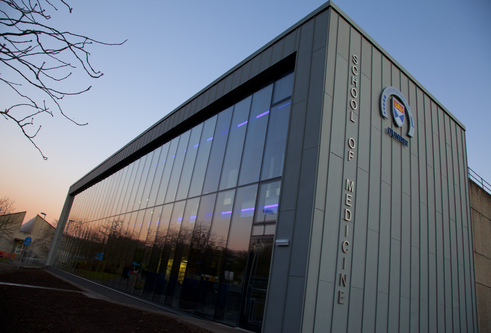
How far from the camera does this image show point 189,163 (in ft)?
47.7

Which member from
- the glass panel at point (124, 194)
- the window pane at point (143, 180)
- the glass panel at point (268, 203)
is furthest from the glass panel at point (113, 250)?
the glass panel at point (268, 203)

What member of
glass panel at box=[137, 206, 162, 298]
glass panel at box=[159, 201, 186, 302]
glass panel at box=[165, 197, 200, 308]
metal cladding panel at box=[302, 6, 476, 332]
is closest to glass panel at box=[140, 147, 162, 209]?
glass panel at box=[137, 206, 162, 298]

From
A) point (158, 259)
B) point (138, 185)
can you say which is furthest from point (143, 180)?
point (158, 259)

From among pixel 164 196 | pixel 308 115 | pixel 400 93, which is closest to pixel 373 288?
pixel 308 115

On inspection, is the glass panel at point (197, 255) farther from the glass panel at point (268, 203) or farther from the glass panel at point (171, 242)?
the glass panel at point (268, 203)

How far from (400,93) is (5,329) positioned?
12.1 m

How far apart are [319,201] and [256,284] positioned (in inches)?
111

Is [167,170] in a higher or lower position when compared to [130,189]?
higher

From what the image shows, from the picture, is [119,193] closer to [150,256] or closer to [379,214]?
[150,256]

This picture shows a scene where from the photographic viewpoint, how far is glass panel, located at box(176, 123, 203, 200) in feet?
46.2

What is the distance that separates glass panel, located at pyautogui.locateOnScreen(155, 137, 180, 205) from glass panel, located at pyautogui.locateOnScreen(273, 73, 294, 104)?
766 centimetres

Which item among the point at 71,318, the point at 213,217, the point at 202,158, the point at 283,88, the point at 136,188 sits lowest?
the point at 71,318

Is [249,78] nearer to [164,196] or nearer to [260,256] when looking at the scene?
[260,256]

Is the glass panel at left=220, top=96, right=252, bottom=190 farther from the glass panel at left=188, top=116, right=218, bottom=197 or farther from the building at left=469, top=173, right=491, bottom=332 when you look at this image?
the building at left=469, top=173, right=491, bottom=332
